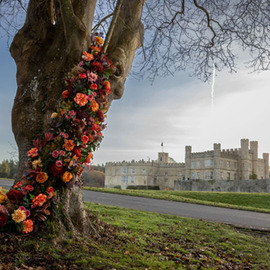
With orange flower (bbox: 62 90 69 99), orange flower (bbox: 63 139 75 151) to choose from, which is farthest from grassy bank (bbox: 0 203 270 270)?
orange flower (bbox: 62 90 69 99)

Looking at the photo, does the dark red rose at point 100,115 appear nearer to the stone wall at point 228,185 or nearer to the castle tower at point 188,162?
the stone wall at point 228,185

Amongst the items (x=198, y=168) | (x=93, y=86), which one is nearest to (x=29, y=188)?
(x=93, y=86)

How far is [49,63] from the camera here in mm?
5469

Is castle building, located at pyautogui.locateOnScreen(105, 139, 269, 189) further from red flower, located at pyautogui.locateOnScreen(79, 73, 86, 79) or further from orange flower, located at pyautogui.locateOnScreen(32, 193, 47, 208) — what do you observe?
orange flower, located at pyautogui.locateOnScreen(32, 193, 47, 208)

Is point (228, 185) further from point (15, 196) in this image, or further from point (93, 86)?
point (15, 196)

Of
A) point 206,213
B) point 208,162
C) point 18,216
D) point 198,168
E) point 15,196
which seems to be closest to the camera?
point 18,216

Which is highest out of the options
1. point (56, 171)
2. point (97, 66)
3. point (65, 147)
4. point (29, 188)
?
point (97, 66)

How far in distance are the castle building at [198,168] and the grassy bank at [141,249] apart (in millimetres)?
52836

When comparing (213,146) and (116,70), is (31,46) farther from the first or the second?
(213,146)

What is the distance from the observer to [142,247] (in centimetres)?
532

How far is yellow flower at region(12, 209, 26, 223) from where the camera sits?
411cm

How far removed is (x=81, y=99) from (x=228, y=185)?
110 feet

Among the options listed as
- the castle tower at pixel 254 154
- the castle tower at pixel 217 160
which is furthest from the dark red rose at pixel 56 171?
the castle tower at pixel 254 154

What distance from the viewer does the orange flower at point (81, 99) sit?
4.88 metres
